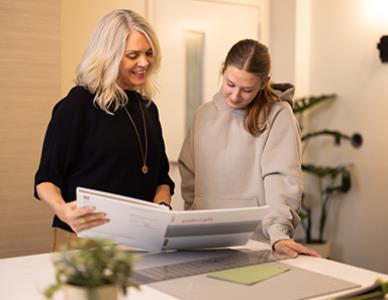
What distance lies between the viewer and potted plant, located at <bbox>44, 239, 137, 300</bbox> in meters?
0.82

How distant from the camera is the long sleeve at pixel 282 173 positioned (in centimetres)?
185

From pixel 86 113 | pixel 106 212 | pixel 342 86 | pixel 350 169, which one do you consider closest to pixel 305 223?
pixel 350 169

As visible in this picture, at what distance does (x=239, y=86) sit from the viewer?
6.36 ft

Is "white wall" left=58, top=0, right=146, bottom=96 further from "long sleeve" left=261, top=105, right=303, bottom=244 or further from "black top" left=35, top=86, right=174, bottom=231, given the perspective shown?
"long sleeve" left=261, top=105, right=303, bottom=244

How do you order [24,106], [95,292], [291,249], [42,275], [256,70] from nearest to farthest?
[95,292]
[42,275]
[291,249]
[256,70]
[24,106]

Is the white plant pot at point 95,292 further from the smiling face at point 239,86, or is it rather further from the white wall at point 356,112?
the white wall at point 356,112

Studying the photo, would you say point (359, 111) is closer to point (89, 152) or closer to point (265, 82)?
point (265, 82)

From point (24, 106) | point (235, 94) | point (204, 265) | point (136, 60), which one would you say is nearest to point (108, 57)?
point (136, 60)

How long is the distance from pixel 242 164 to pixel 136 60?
0.51 meters

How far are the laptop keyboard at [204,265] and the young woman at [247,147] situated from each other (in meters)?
0.19

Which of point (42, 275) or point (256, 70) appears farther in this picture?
point (256, 70)

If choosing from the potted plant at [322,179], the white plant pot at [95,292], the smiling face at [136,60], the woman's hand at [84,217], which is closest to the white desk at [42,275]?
the woman's hand at [84,217]

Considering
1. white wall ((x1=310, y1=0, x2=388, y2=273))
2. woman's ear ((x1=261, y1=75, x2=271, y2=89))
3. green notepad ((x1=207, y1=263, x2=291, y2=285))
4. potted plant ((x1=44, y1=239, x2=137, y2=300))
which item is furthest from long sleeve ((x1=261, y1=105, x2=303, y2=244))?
white wall ((x1=310, y1=0, x2=388, y2=273))

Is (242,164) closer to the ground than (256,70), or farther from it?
closer to the ground
